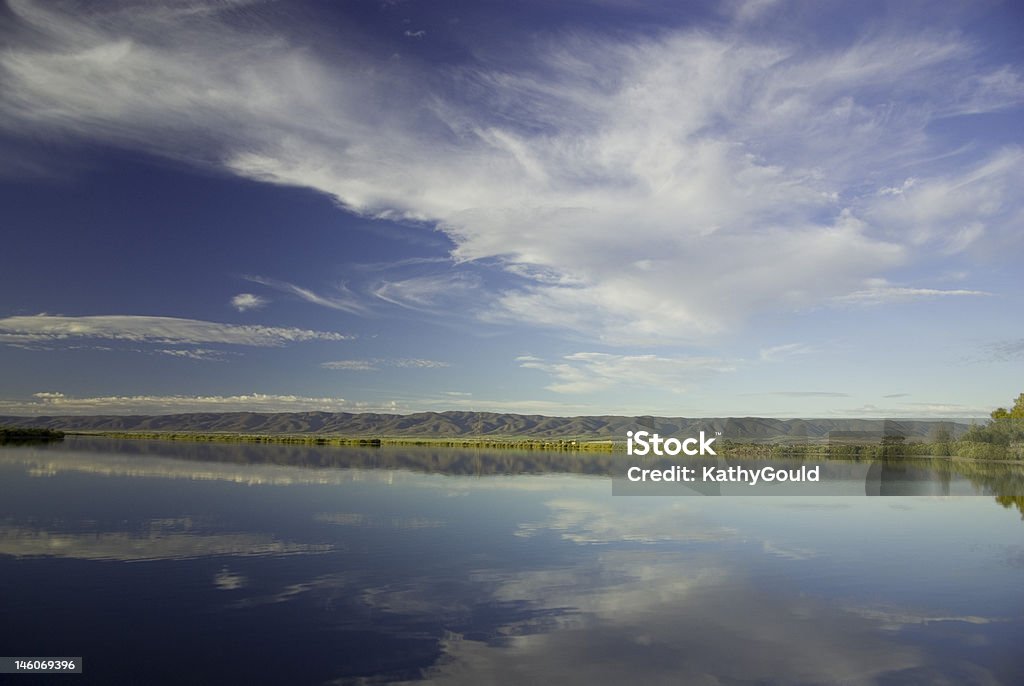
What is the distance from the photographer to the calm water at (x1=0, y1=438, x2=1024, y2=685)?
13.1 metres

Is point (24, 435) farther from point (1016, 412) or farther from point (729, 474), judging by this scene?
point (1016, 412)

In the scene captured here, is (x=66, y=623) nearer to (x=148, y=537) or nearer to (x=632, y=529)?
(x=148, y=537)

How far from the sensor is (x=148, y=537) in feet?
80.4

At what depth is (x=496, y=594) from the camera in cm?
1814

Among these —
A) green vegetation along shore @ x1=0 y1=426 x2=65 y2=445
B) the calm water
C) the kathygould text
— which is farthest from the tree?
green vegetation along shore @ x1=0 y1=426 x2=65 y2=445

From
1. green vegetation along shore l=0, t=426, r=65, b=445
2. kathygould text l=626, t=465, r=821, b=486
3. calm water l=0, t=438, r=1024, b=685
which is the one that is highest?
calm water l=0, t=438, r=1024, b=685

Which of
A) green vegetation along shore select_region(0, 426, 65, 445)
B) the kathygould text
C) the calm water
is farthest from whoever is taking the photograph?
green vegetation along shore select_region(0, 426, 65, 445)

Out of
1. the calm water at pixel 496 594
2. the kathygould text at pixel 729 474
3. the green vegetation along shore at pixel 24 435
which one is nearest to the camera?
the calm water at pixel 496 594

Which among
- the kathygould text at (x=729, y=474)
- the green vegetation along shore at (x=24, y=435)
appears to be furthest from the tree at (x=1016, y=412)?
the green vegetation along shore at (x=24, y=435)

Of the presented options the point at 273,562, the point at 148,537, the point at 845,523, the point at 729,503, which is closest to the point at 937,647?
the point at 273,562

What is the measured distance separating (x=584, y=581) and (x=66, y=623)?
13.1 m

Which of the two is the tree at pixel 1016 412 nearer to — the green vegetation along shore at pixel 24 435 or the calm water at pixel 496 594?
the calm water at pixel 496 594

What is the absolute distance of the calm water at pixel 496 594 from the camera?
13055 mm

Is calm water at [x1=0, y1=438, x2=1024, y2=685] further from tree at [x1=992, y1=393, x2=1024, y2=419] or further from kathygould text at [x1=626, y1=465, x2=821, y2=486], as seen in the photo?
tree at [x1=992, y1=393, x2=1024, y2=419]
